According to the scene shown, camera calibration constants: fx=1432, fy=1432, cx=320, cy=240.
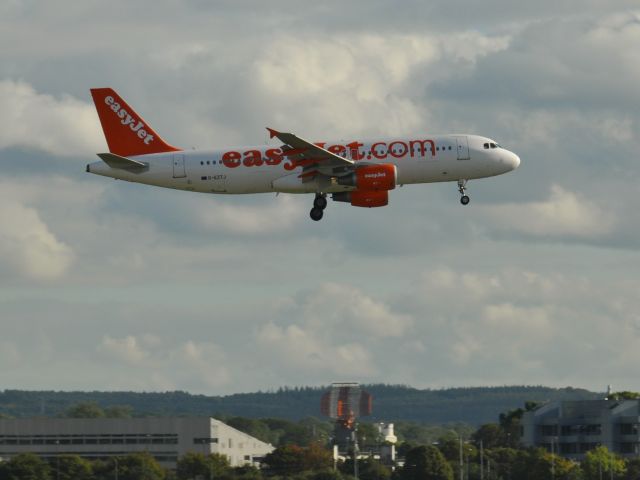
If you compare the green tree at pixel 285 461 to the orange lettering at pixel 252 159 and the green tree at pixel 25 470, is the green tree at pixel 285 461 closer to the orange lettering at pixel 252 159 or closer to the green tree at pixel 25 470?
the green tree at pixel 25 470

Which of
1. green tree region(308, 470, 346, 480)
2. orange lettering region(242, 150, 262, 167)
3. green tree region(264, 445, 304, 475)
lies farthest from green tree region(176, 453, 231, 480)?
orange lettering region(242, 150, 262, 167)

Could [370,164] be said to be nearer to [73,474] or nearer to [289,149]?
[289,149]

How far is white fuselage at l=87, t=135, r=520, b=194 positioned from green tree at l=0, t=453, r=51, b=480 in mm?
59620

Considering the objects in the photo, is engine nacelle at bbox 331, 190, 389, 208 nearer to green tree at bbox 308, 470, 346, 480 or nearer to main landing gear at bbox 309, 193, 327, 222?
main landing gear at bbox 309, 193, 327, 222

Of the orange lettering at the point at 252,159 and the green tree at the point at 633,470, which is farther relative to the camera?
the green tree at the point at 633,470

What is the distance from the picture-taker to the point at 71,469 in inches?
6654

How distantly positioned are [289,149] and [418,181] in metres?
10.2

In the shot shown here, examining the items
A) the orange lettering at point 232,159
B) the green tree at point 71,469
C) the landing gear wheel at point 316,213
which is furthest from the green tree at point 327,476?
the orange lettering at point 232,159

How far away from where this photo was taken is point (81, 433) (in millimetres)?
193750

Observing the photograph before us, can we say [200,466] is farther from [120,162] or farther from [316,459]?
[120,162]

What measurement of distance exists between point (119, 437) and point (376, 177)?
311ft

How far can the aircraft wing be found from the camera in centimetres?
10688

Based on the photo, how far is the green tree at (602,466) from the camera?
18275 cm

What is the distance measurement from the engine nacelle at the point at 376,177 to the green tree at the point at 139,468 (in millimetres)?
66780
